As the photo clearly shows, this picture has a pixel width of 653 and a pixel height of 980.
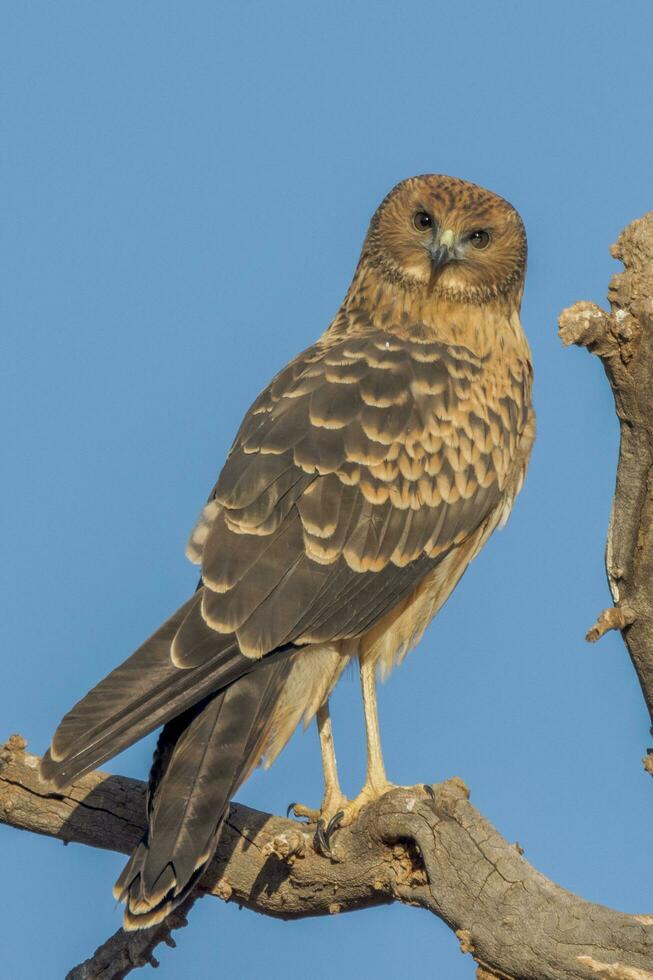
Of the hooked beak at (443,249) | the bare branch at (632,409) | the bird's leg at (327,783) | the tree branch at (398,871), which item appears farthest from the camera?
the hooked beak at (443,249)

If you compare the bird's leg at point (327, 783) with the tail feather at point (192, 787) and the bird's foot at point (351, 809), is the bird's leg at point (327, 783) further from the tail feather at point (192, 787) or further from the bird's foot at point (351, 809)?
the tail feather at point (192, 787)

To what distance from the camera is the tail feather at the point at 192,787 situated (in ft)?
17.4

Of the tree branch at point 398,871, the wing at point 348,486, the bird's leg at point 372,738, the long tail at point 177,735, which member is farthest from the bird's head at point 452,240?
the tree branch at point 398,871

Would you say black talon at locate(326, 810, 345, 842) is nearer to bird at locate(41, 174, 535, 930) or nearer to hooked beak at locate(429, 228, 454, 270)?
bird at locate(41, 174, 535, 930)

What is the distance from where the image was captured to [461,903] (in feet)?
17.1

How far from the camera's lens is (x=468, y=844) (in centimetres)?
525

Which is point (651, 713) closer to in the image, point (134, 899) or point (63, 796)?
point (134, 899)

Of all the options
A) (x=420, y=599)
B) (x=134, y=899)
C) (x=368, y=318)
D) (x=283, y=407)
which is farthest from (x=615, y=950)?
(x=368, y=318)

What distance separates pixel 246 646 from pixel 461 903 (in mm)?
1231

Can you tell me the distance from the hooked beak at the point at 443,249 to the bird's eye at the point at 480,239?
14 cm

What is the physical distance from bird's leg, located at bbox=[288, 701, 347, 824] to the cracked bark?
35 cm

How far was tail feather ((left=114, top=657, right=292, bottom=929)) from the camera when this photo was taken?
17.4ft

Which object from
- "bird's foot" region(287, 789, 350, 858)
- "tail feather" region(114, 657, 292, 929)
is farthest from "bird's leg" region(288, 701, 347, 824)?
"tail feather" region(114, 657, 292, 929)

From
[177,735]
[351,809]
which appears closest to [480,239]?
[351,809]
